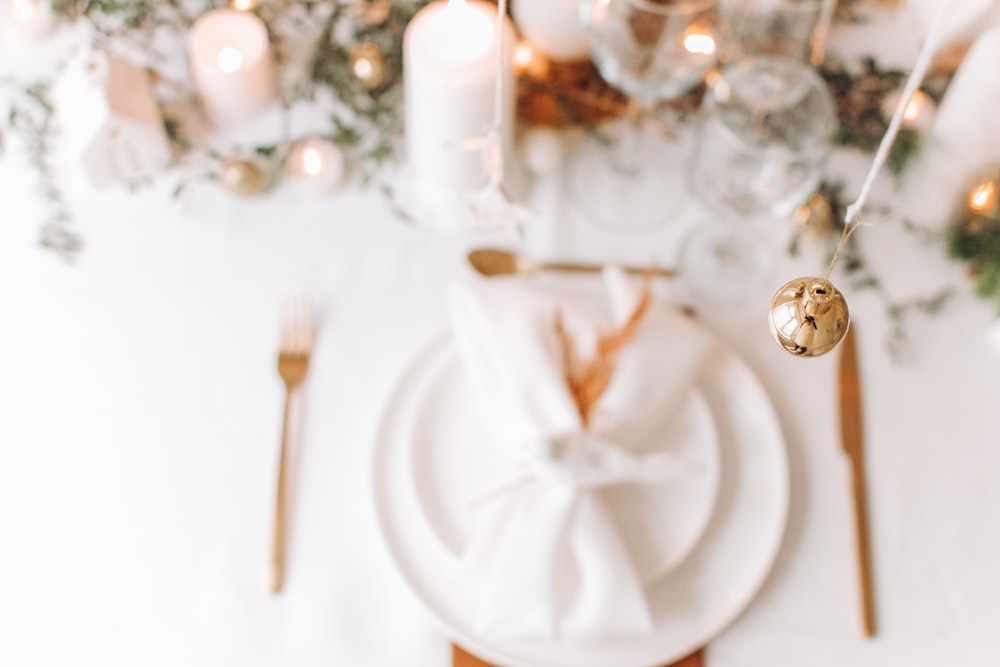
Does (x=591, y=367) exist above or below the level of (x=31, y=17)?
below

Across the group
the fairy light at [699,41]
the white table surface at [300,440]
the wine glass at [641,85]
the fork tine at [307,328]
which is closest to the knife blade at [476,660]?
the white table surface at [300,440]

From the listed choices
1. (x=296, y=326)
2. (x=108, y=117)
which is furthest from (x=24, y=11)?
(x=296, y=326)

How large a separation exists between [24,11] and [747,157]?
0.81 meters

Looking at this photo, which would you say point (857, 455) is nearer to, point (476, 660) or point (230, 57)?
point (476, 660)

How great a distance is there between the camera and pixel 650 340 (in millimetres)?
740

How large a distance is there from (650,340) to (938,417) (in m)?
0.33

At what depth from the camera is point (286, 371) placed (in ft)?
2.68

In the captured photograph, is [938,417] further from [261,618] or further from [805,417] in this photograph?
[261,618]

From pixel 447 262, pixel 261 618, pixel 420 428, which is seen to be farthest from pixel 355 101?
pixel 261 618

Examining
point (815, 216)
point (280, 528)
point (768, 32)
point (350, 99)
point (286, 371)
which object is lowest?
point (280, 528)

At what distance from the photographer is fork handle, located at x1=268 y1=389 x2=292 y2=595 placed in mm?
752

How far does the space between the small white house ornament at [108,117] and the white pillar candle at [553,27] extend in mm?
402

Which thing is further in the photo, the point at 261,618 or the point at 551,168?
the point at 551,168

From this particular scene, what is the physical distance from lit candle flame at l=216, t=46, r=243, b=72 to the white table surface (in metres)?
0.13
